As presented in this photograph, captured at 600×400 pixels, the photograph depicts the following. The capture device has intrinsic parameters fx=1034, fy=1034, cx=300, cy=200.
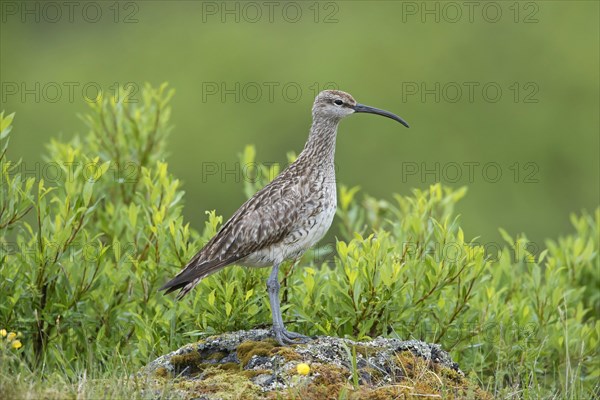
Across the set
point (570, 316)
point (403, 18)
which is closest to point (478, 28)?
point (403, 18)

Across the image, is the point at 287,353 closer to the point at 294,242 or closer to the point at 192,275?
the point at 192,275

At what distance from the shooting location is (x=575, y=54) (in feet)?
144

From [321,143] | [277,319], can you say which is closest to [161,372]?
[277,319]

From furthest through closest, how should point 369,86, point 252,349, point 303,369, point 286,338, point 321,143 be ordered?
point 369,86 < point 321,143 < point 286,338 < point 252,349 < point 303,369

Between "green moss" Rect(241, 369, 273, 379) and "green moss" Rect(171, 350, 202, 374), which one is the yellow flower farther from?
"green moss" Rect(171, 350, 202, 374)

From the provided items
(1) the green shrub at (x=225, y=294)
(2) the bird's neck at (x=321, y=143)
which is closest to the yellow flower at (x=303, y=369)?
(1) the green shrub at (x=225, y=294)

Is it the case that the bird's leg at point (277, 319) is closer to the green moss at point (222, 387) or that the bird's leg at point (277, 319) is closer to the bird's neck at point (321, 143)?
the green moss at point (222, 387)

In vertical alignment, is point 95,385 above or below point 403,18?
below

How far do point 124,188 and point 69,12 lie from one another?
37.3m

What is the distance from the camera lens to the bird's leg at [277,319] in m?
8.18

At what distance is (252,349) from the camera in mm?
7934

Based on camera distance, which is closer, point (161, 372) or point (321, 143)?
point (161, 372)

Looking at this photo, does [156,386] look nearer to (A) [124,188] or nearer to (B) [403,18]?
(A) [124,188]

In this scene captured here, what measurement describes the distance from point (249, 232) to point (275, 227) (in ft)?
0.77
